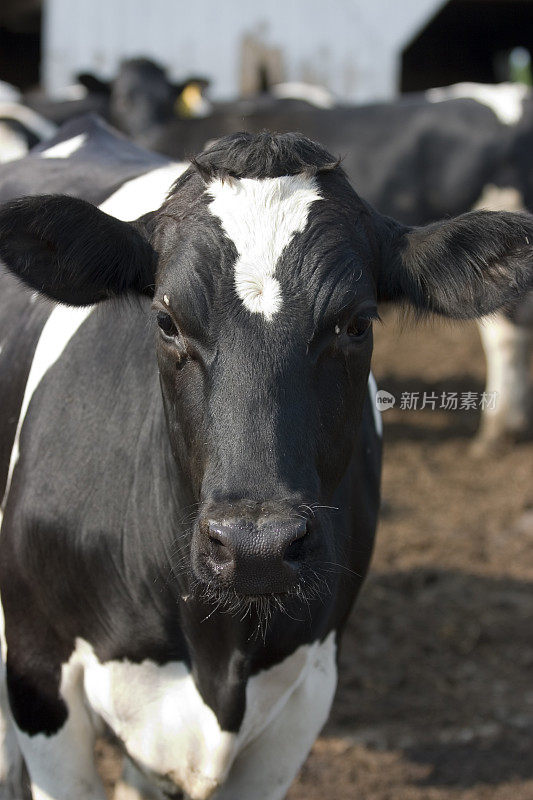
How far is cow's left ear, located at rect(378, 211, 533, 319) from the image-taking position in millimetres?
2602

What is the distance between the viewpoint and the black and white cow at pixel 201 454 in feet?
7.37

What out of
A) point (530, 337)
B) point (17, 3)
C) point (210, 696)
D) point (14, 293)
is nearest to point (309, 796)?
point (210, 696)

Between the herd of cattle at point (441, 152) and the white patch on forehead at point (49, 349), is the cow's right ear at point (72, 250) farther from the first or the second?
the herd of cattle at point (441, 152)

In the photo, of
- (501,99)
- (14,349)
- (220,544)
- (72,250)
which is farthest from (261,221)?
(501,99)

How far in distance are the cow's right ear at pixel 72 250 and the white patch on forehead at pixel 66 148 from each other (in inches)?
60.2

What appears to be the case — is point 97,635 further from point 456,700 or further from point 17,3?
point 17,3

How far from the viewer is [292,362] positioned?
89.4 inches

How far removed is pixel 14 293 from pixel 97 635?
1257 millimetres

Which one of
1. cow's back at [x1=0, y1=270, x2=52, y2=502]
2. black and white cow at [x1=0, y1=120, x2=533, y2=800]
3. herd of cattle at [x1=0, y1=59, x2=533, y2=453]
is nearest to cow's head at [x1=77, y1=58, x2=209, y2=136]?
herd of cattle at [x1=0, y1=59, x2=533, y2=453]

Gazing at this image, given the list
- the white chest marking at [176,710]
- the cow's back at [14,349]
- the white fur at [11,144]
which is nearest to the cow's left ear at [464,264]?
the white chest marking at [176,710]

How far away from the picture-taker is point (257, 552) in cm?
207

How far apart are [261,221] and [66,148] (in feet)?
6.55
